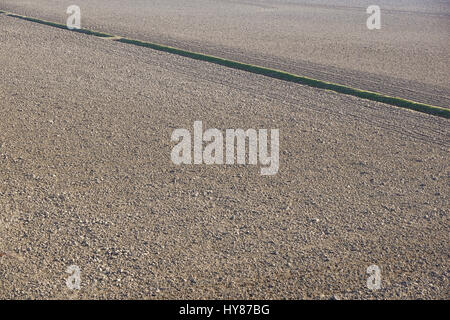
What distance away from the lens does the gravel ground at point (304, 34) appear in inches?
471

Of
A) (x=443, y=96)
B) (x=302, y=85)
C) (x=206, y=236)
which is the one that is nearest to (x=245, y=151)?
(x=206, y=236)

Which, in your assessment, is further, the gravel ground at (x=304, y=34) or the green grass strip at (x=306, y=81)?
the gravel ground at (x=304, y=34)

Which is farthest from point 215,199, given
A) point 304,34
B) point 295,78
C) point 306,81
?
point 304,34

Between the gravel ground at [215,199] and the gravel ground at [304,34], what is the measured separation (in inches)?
101

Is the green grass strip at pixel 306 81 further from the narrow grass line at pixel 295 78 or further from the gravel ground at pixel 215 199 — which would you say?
the gravel ground at pixel 215 199

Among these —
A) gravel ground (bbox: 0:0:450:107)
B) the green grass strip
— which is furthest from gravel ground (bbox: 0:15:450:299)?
gravel ground (bbox: 0:0:450:107)

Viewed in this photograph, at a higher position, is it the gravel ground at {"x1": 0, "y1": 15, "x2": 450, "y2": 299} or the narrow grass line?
the narrow grass line

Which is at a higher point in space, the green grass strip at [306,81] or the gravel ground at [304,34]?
the gravel ground at [304,34]

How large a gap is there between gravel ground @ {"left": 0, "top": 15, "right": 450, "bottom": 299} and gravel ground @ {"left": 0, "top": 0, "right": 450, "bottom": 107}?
2.57 metres

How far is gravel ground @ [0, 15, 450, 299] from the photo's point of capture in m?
4.40

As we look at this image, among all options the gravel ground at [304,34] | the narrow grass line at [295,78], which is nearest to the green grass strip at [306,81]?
the narrow grass line at [295,78]

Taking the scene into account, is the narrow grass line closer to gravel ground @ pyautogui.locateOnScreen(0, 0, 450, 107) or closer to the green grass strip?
the green grass strip

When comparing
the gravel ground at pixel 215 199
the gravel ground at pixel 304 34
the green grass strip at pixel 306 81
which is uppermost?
the gravel ground at pixel 304 34
